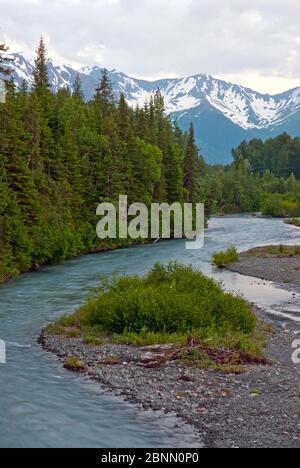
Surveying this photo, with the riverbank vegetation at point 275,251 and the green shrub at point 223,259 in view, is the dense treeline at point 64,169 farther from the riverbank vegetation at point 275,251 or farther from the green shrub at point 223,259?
the riverbank vegetation at point 275,251

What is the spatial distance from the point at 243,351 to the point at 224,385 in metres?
3.05

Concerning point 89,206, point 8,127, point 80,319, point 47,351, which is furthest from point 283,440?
point 89,206

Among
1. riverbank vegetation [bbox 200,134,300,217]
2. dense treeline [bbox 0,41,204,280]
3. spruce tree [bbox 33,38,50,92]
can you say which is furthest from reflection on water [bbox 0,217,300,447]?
riverbank vegetation [bbox 200,134,300,217]

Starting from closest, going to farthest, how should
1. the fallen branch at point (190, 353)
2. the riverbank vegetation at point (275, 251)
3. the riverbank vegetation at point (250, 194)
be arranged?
the fallen branch at point (190, 353), the riverbank vegetation at point (275, 251), the riverbank vegetation at point (250, 194)

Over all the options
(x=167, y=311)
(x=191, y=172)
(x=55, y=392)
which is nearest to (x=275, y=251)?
(x=167, y=311)

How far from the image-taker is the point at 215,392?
56.5ft

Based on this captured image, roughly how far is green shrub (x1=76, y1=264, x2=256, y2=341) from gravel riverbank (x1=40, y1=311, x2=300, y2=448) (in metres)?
1.78

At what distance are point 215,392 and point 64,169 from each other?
4135cm

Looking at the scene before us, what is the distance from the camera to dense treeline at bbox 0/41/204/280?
43.0m

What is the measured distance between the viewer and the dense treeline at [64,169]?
43.0 m

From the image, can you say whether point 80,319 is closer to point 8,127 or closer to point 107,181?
point 8,127

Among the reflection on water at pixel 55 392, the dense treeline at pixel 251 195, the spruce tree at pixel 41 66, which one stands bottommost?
the reflection on water at pixel 55 392

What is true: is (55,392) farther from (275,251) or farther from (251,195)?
(251,195)

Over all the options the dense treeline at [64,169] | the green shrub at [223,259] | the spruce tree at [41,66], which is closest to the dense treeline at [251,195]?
the dense treeline at [64,169]
